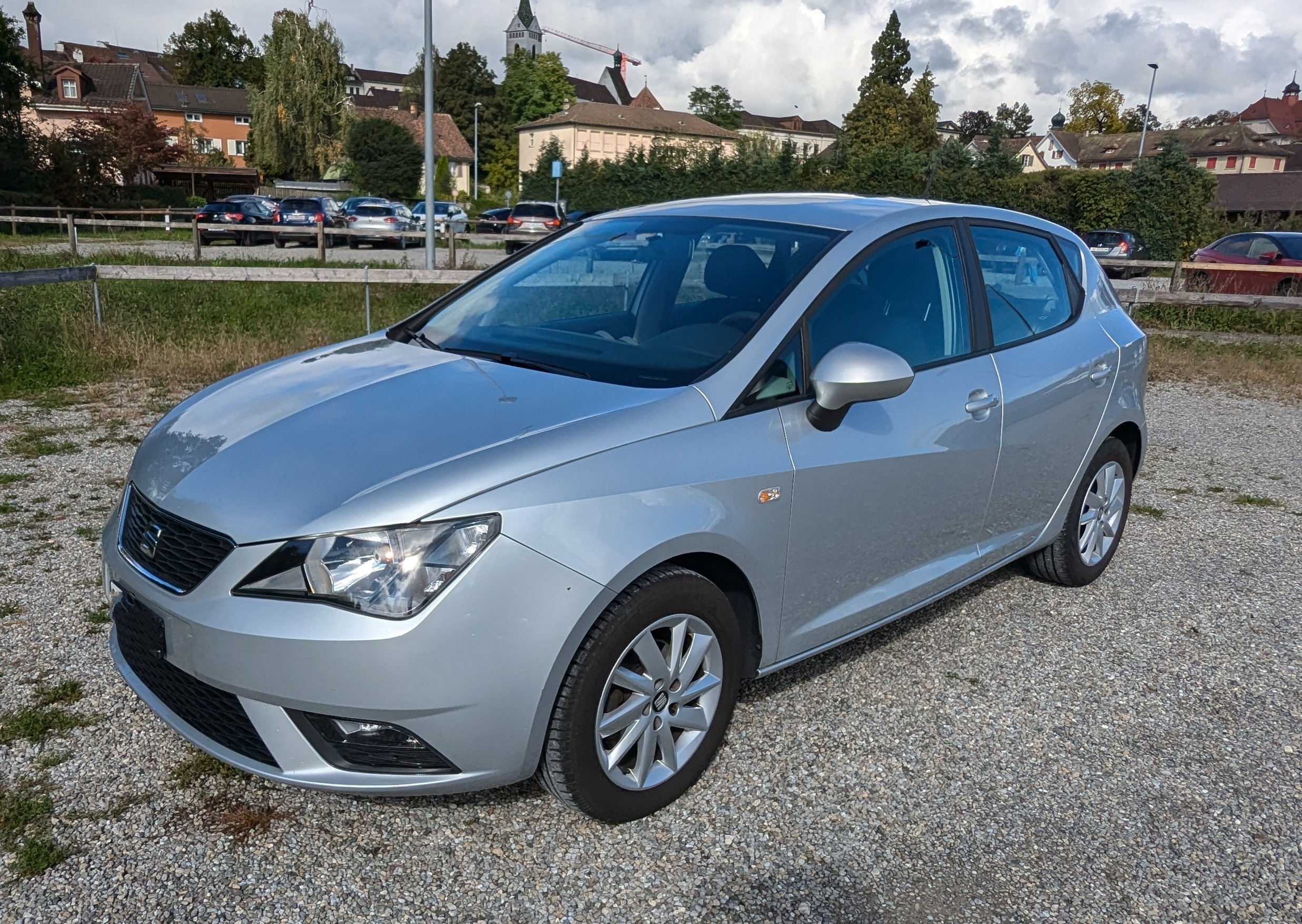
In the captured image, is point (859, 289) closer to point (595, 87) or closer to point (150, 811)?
point (150, 811)

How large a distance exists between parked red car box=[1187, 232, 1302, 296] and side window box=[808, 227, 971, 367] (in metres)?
13.8

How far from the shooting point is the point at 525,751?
8.44 ft

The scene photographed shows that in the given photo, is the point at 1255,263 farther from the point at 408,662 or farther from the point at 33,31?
the point at 33,31

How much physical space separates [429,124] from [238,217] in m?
15.1

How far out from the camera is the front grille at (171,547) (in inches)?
101

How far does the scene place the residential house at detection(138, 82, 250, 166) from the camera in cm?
8788

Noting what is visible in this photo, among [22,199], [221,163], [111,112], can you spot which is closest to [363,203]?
[22,199]

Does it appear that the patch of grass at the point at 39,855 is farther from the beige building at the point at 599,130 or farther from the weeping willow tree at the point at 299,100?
the beige building at the point at 599,130

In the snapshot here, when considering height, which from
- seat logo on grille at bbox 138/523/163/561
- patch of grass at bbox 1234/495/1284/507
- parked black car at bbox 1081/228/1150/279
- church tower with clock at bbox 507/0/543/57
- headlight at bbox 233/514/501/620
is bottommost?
patch of grass at bbox 1234/495/1284/507

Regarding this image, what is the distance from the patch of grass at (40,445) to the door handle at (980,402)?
5.65 metres

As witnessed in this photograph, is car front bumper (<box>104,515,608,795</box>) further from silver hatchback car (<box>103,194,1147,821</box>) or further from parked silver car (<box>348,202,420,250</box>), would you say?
parked silver car (<box>348,202,420,250</box>)

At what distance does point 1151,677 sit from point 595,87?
494ft

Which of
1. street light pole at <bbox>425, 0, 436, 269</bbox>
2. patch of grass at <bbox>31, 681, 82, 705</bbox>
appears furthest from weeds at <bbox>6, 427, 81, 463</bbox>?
street light pole at <bbox>425, 0, 436, 269</bbox>

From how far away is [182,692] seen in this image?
2.68 metres
